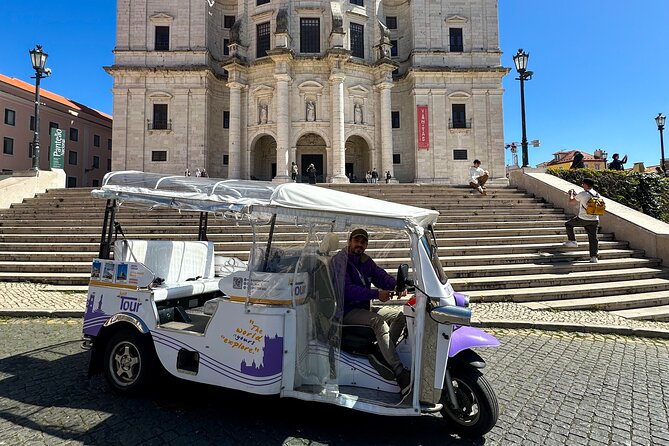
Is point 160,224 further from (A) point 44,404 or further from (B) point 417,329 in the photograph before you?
(B) point 417,329

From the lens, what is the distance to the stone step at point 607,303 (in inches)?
316

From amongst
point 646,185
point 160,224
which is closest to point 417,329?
point 160,224

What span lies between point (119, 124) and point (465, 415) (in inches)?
1333

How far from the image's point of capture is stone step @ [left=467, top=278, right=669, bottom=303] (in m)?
8.60

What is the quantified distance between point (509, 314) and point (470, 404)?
4.66 metres

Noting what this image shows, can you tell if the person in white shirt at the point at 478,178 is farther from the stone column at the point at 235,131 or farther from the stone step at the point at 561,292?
the stone column at the point at 235,131

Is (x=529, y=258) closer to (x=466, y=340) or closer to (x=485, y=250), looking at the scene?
(x=485, y=250)

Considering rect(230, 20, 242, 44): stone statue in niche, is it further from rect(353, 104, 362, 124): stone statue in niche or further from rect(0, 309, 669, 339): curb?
rect(0, 309, 669, 339): curb

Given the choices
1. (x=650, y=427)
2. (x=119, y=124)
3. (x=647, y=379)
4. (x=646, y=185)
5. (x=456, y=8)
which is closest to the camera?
(x=650, y=427)

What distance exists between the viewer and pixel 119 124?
2991 centimetres

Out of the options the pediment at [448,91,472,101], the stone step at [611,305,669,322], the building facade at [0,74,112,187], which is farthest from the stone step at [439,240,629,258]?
the building facade at [0,74,112,187]

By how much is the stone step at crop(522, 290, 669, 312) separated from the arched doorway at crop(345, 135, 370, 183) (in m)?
25.0

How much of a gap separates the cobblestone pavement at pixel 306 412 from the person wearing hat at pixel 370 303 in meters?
0.65

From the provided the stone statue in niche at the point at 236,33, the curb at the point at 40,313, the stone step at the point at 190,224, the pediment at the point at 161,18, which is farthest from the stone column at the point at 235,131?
the curb at the point at 40,313
